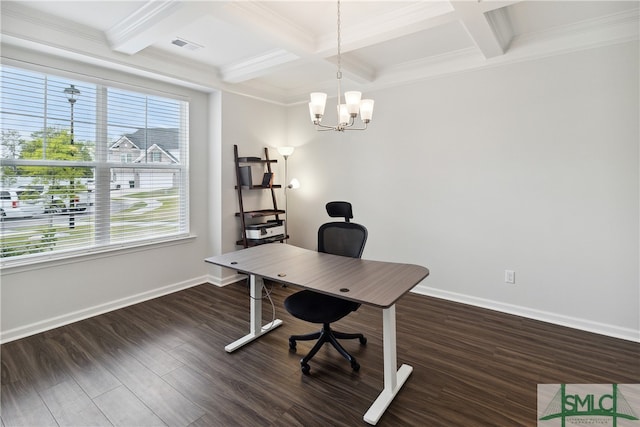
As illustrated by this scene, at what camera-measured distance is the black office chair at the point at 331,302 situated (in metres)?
2.27

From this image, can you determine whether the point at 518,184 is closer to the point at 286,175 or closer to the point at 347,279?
the point at 347,279

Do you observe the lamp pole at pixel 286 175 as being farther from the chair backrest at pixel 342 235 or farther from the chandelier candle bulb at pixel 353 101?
the chandelier candle bulb at pixel 353 101

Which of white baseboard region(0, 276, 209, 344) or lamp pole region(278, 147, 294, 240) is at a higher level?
lamp pole region(278, 147, 294, 240)

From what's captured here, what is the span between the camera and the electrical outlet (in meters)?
3.25

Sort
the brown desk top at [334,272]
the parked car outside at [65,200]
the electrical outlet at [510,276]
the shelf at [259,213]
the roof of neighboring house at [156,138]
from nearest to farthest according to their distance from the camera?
the brown desk top at [334,272]
the parked car outside at [65,200]
the electrical outlet at [510,276]
the roof of neighboring house at [156,138]
the shelf at [259,213]

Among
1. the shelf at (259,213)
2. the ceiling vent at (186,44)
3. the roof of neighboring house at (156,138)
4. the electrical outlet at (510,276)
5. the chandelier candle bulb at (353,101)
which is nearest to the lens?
the chandelier candle bulb at (353,101)

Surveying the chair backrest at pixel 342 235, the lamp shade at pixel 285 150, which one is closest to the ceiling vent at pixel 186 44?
the lamp shade at pixel 285 150

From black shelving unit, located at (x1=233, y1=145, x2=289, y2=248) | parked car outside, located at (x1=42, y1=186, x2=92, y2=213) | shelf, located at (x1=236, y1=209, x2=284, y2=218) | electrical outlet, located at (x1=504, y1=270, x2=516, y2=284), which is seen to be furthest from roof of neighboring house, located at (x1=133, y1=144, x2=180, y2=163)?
electrical outlet, located at (x1=504, y1=270, x2=516, y2=284)

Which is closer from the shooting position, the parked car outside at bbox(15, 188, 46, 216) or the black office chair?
the black office chair

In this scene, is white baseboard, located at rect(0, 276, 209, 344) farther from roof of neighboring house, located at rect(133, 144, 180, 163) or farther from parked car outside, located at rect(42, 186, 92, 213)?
roof of neighboring house, located at rect(133, 144, 180, 163)

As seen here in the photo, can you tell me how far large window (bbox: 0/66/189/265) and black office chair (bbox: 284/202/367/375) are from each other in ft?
6.91

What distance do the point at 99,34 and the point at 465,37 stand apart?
3289mm

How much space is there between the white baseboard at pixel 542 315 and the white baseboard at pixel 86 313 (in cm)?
290

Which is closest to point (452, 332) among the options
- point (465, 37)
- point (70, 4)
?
point (465, 37)
